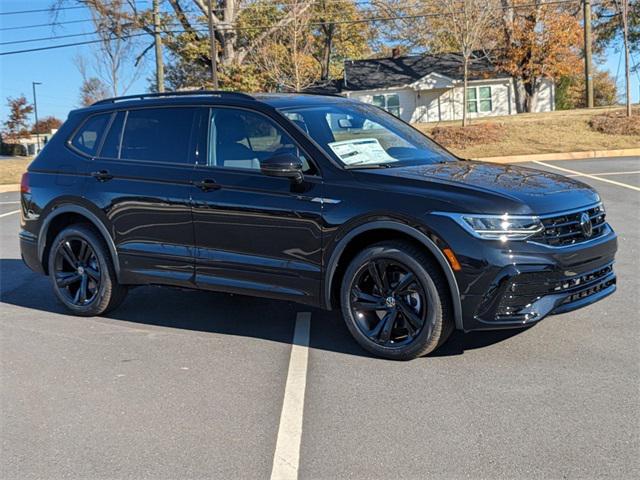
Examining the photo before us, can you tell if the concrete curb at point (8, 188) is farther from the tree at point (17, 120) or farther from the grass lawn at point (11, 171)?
the tree at point (17, 120)

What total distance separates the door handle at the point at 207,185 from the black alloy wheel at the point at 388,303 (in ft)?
4.39

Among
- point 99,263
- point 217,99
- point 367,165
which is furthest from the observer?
point 99,263

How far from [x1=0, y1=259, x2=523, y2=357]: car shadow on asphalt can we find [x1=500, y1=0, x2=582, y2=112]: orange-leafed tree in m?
35.0

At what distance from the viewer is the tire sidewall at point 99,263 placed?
614 centimetres

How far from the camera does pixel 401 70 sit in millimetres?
48969

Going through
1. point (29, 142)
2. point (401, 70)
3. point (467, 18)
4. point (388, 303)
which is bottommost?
point (388, 303)

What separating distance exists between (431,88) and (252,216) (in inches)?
1696

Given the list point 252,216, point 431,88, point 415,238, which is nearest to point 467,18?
point 431,88

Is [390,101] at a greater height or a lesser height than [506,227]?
greater

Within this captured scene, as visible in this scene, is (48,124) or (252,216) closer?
(252,216)

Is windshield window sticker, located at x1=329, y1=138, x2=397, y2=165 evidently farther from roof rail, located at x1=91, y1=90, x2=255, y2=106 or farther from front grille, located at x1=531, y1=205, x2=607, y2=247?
front grille, located at x1=531, y1=205, x2=607, y2=247

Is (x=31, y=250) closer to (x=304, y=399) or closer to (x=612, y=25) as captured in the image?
(x=304, y=399)

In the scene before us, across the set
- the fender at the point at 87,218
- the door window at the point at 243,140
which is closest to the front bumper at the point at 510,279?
the door window at the point at 243,140

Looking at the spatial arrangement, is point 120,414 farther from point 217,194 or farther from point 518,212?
point 518,212
